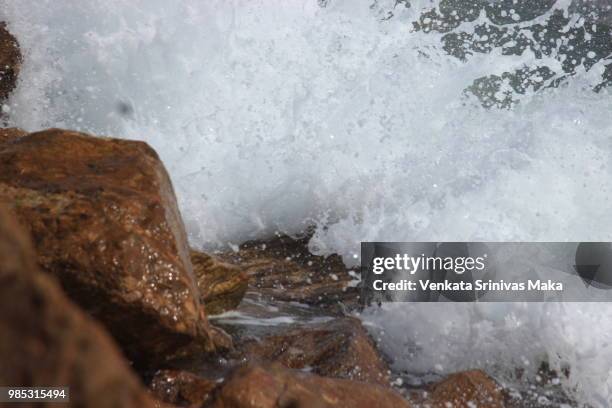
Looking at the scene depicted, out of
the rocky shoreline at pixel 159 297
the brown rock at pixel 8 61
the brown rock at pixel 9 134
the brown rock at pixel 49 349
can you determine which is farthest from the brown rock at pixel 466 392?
the brown rock at pixel 8 61

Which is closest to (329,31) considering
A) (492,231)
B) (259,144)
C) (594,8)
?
(259,144)

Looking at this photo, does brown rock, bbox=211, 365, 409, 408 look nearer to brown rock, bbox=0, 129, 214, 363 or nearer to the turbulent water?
brown rock, bbox=0, 129, 214, 363

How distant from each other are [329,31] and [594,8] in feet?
32.6

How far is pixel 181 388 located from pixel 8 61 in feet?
17.1

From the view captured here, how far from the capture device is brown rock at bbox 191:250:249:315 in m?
3.55

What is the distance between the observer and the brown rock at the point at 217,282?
11.6 ft

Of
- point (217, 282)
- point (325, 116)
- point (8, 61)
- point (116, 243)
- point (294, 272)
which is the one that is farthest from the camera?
point (8, 61)

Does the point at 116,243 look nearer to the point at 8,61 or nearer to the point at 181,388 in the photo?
the point at 181,388

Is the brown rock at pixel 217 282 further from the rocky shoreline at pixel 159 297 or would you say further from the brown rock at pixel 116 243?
the brown rock at pixel 116 243

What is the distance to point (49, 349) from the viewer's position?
75 cm

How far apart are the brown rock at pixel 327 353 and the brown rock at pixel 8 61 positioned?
4.46 metres

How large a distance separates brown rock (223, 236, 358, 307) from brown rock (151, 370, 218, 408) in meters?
1.55

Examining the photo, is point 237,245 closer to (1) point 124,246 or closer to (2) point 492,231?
(2) point 492,231

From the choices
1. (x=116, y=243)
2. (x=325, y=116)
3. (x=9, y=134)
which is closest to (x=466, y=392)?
(x=116, y=243)
